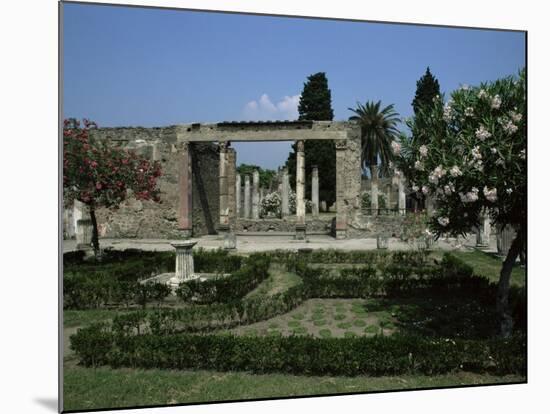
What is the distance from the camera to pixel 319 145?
31328mm

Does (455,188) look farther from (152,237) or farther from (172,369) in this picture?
(152,237)

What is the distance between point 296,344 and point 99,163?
27.5 ft

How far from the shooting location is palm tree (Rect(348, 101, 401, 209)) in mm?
20933

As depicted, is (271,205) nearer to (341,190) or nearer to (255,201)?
(255,201)

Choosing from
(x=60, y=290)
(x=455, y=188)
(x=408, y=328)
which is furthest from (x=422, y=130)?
(x=60, y=290)

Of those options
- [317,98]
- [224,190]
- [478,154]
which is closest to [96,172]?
[478,154]

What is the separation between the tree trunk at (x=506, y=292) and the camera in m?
6.53

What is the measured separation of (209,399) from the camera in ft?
17.0

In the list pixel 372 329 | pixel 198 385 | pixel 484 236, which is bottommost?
pixel 198 385

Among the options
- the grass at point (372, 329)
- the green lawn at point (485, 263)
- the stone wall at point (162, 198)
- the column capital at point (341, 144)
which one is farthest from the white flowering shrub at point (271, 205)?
the grass at point (372, 329)

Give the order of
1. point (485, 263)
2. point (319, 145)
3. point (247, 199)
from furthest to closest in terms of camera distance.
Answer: point (319, 145)
point (247, 199)
point (485, 263)

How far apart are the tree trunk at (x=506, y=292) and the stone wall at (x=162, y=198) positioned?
16015 millimetres

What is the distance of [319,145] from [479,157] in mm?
25810

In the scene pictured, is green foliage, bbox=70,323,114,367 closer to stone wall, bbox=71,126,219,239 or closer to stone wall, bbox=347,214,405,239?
stone wall, bbox=71,126,219,239
